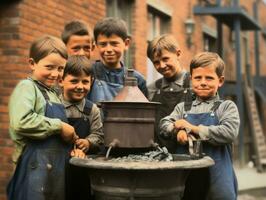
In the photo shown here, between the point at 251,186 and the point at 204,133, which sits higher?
the point at 204,133

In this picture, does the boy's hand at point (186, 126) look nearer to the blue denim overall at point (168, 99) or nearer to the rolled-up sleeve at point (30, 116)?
the blue denim overall at point (168, 99)

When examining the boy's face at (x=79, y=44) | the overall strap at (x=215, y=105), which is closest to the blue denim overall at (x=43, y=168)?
the boy's face at (x=79, y=44)

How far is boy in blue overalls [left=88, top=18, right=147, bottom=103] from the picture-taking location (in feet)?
14.0

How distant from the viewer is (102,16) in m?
8.08

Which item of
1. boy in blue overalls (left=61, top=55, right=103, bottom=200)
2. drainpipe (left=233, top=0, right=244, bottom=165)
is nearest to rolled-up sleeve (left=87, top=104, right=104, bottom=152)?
boy in blue overalls (left=61, top=55, right=103, bottom=200)

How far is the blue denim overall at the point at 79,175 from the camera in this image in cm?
394

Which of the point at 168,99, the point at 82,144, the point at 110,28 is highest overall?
the point at 110,28

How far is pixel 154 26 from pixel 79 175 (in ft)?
24.6

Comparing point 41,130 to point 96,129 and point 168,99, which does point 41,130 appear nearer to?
point 96,129

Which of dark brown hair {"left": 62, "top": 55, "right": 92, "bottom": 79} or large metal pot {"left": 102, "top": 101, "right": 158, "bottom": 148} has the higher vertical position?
dark brown hair {"left": 62, "top": 55, "right": 92, "bottom": 79}

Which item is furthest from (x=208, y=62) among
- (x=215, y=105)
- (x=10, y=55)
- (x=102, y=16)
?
(x=102, y=16)

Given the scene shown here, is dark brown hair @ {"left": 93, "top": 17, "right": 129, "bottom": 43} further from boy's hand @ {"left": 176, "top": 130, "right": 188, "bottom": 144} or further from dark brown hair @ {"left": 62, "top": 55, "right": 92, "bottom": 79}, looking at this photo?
boy's hand @ {"left": 176, "top": 130, "right": 188, "bottom": 144}

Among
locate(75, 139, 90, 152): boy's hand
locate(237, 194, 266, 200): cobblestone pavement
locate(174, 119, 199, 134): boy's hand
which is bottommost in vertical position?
locate(237, 194, 266, 200): cobblestone pavement

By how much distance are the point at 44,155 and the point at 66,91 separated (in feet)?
1.80
